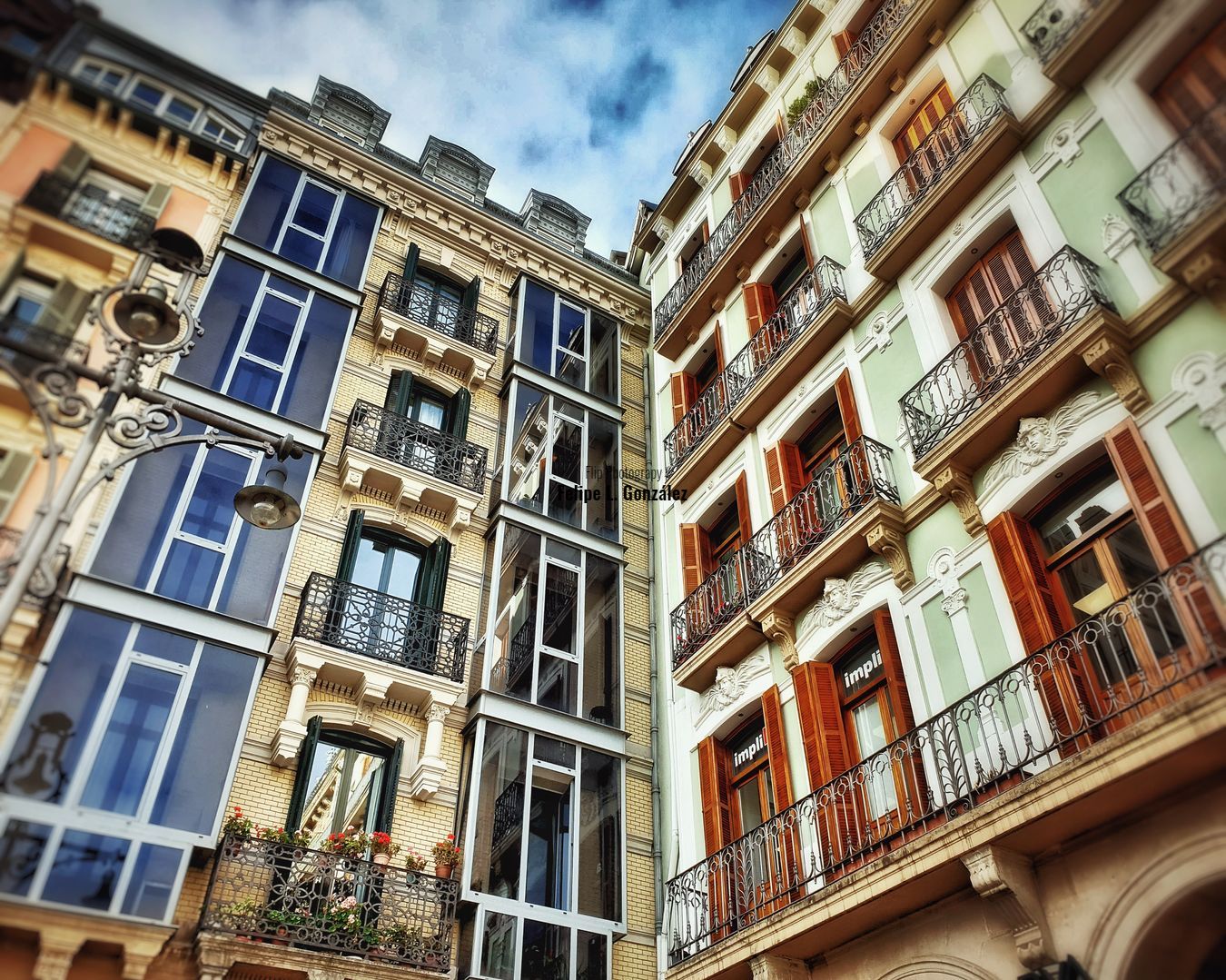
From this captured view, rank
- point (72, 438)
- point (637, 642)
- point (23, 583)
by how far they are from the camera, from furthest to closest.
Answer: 1. point (637, 642)
2. point (72, 438)
3. point (23, 583)

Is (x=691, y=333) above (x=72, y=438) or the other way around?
above

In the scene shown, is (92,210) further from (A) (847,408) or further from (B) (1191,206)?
(B) (1191,206)

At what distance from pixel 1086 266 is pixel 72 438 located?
30.1 ft

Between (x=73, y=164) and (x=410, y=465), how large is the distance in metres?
7.78

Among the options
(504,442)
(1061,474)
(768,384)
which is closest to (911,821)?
(1061,474)

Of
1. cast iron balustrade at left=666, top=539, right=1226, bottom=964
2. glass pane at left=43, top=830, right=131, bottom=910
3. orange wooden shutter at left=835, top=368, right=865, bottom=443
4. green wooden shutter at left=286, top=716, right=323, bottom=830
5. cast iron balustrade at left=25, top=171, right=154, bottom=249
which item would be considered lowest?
glass pane at left=43, top=830, right=131, bottom=910

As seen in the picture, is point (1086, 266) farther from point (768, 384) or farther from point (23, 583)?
point (23, 583)

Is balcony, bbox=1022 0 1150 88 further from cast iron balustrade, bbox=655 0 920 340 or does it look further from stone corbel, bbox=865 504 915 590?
stone corbel, bbox=865 504 915 590

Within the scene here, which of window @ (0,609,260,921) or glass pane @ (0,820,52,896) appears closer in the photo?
glass pane @ (0,820,52,896)

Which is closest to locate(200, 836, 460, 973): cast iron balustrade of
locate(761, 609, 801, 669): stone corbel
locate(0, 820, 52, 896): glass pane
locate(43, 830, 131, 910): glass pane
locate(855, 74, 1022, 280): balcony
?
locate(43, 830, 131, 910): glass pane

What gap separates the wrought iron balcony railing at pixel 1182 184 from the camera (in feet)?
26.2

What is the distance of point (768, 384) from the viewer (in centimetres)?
1412

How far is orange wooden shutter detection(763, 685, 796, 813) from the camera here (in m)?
11.2

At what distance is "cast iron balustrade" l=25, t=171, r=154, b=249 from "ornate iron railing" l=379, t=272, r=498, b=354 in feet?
27.3
